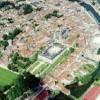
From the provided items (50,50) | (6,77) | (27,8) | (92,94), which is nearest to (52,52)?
(50,50)

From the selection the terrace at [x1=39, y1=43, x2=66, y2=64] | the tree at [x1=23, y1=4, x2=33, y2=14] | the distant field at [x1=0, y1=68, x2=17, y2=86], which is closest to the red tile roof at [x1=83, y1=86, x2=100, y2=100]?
the terrace at [x1=39, y1=43, x2=66, y2=64]

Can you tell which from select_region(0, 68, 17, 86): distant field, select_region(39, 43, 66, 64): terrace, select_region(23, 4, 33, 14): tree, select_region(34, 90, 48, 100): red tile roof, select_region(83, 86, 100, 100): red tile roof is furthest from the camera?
select_region(23, 4, 33, 14): tree

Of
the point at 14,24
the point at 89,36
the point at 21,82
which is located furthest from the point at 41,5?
the point at 21,82

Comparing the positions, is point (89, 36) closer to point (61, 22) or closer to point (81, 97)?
point (61, 22)

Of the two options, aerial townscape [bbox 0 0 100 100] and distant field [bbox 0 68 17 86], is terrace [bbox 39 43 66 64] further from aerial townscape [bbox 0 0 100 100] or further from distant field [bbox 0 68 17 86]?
distant field [bbox 0 68 17 86]

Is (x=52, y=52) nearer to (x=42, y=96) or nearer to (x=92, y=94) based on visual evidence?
(x=42, y=96)

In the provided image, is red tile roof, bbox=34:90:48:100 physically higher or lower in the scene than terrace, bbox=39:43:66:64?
higher

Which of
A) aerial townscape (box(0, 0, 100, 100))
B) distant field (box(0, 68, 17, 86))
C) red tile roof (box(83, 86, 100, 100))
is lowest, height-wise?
distant field (box(0, 68, 17, 86))
